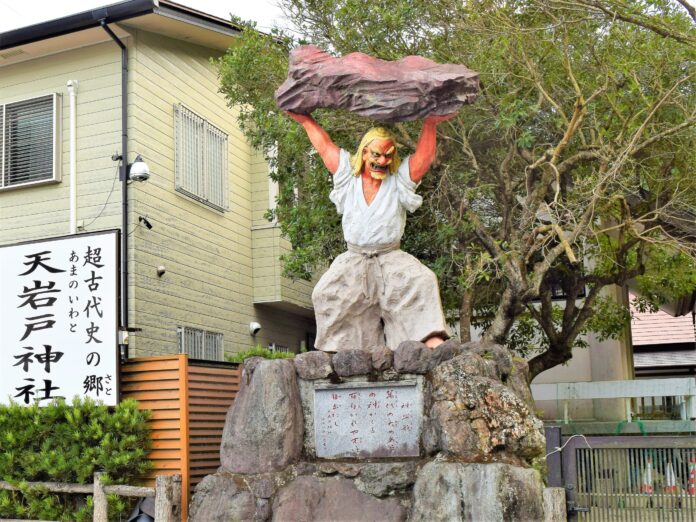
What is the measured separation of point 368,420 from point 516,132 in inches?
224

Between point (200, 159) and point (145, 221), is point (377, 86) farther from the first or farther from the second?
point (200, 159)

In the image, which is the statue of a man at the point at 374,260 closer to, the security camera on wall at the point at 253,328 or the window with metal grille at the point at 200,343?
the window with metal grille at the point at 200,343

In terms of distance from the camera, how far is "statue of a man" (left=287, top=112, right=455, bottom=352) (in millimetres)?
8898

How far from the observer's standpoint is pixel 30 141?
1466 cm

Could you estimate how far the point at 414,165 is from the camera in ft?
29.6

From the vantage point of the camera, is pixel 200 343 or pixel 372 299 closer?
pixel 372 299

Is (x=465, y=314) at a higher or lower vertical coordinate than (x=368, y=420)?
higher

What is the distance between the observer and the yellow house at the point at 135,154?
13.8 meters

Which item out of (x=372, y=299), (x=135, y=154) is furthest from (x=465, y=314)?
(x=135, y=154)

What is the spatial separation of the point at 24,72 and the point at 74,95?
1.27m

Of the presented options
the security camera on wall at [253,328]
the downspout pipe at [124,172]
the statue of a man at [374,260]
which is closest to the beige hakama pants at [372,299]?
the statue of a man at [374,260]

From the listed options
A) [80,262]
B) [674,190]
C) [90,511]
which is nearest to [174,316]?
[80,262]

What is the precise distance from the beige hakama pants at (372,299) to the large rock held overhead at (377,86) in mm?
1388

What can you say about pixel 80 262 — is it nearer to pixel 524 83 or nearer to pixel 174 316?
pixel 174 316
